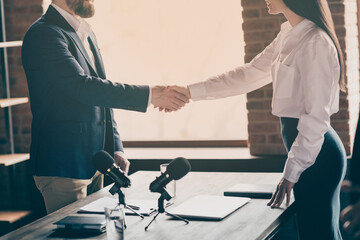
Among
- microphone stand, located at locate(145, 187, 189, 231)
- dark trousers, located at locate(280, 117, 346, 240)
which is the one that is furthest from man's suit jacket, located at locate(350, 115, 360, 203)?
microphone stand, located at locate(145, 187, 189, 231)

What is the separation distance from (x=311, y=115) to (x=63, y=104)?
45.3 inches

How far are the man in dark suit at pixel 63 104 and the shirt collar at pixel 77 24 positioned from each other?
0.02 meters

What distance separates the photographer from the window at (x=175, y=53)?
395cm

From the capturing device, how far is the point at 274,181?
106 inches

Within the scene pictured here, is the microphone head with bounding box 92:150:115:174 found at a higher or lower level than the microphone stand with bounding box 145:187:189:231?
higher

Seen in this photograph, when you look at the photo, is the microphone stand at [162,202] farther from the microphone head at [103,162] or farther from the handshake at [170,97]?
the handshake at [170,97]

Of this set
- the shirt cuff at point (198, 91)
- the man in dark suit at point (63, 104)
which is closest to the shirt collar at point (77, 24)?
the man in dark suit at point (63, 104)

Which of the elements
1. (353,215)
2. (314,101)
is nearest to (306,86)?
(314,101)

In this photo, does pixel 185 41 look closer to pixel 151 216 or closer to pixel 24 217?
pixel 24 217

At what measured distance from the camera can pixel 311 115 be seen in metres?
2.11

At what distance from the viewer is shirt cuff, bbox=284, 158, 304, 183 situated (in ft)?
6.97

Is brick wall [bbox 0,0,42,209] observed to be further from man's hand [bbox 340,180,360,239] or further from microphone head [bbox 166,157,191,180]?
man's hand [bbox 340,180,360,239]

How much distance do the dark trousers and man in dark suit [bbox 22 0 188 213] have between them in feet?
2.99

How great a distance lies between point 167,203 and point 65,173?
1.83 ft
